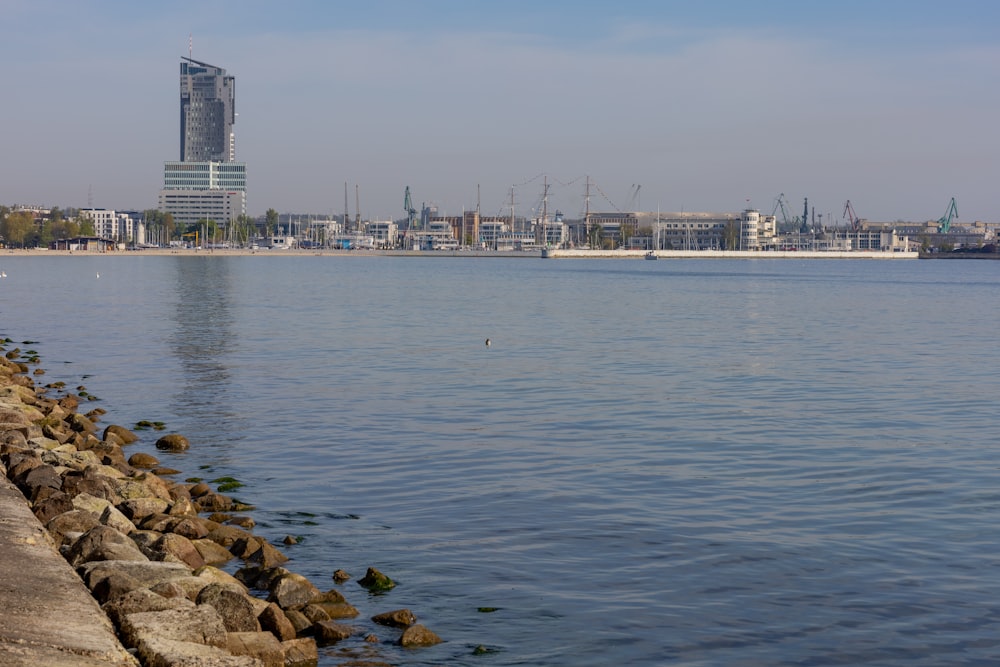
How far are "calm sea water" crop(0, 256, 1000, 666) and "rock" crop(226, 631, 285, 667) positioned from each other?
0.66 meters

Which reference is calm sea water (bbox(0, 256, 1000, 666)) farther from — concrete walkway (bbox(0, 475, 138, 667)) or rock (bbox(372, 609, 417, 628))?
concrete walkway (bbox(0, 475, 138, 667))

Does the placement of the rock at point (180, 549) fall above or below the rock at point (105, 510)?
below

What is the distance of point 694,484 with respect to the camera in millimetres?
13875

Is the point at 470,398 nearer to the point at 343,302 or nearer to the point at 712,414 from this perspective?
the point at 712,414

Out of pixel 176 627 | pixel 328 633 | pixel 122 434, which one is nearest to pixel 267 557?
pixel 328 633

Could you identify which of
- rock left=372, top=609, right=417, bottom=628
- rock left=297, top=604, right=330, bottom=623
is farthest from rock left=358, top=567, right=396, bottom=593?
rock left=297, top=604, right=330, bottom=623

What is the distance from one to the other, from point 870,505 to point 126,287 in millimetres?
65745

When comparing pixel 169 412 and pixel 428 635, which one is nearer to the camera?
pixel 428 635

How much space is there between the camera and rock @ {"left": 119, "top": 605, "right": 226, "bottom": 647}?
7.07m

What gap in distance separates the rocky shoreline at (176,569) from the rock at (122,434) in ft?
5.50

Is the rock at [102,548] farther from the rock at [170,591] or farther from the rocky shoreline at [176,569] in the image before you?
the rock at [170,591]

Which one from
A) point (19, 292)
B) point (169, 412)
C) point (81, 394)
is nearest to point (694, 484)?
point (169, 412)

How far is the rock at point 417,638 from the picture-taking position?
8422 mm

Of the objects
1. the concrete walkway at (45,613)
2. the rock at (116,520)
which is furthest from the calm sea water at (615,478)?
the concrete walkway at (45,613)
